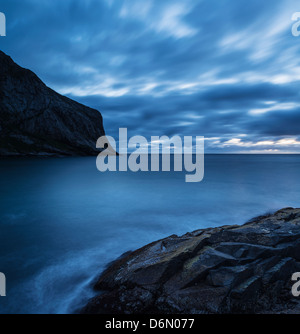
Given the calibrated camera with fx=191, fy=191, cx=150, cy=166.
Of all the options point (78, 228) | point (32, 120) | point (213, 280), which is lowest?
point (78, 228)

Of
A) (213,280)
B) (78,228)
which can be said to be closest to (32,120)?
(78,228)

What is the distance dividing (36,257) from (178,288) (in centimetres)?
595

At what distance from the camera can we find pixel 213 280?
14.7 ft

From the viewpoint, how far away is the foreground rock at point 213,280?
4188 mm

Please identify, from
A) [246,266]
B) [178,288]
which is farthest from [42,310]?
[246,266]

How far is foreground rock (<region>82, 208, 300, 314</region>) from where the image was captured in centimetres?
419

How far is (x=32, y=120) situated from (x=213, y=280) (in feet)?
304

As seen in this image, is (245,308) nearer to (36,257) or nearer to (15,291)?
(15,291)

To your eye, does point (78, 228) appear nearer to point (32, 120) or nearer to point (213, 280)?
point (213, 280)

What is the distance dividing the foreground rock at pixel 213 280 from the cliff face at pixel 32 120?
7560 centimetres

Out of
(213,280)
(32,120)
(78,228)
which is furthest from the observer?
(32,120)

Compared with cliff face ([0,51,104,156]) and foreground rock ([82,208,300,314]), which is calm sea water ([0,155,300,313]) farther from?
cliff face ([0,51,104,156])

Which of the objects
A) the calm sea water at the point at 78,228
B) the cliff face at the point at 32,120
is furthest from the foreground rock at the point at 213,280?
the cliff face at the point at 32,120
